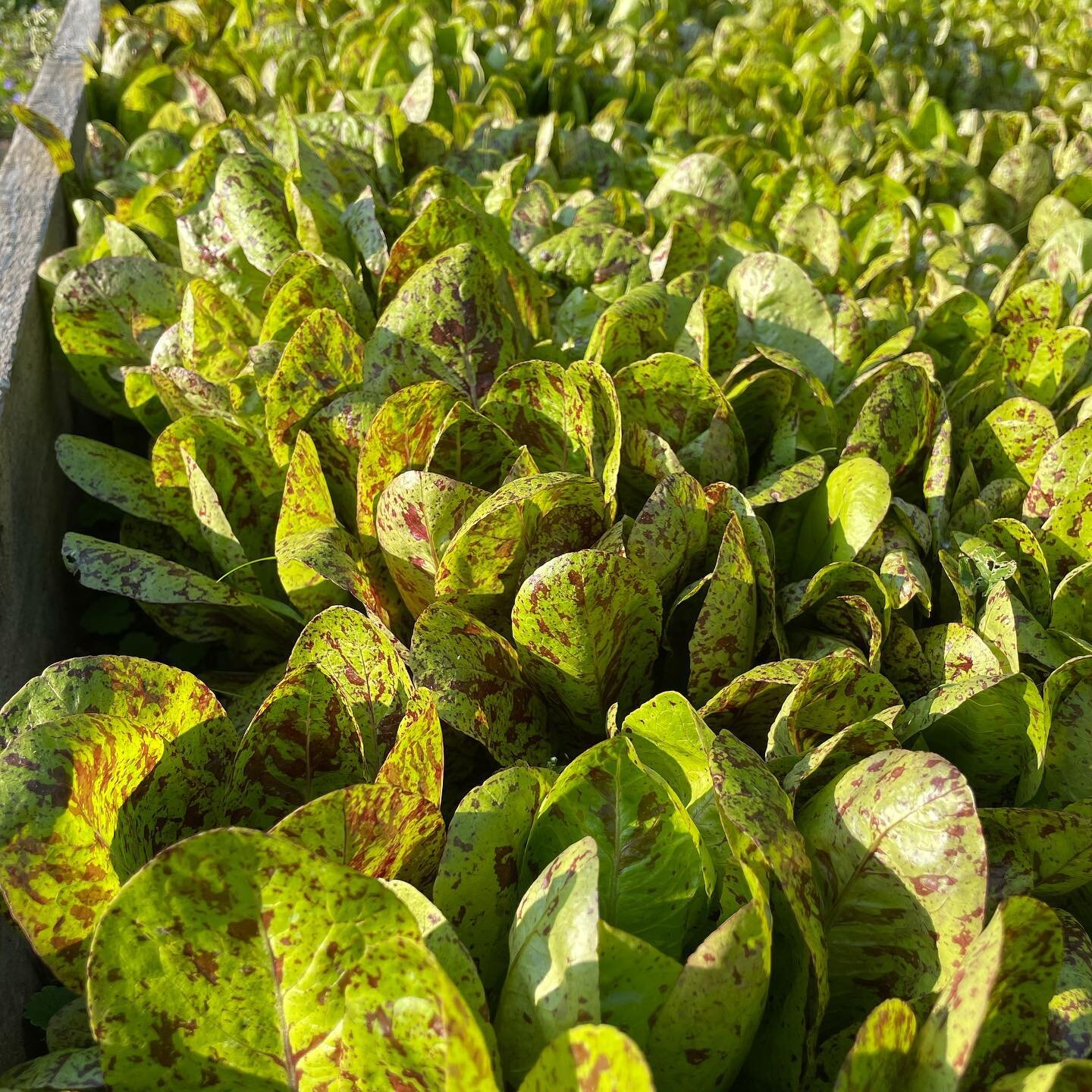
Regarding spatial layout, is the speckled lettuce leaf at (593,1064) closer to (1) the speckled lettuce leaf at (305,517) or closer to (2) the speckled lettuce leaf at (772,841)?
(2) the speckled lettuce leaf at (772,841)

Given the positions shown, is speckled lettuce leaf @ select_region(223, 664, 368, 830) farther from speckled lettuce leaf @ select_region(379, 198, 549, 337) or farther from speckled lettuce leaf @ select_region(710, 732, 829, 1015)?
speckled lettuce leaf @ select_region(379, 198, 549, 337)

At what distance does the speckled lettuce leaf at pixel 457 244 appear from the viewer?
174 cm

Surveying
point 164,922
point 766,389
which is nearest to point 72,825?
point 164,922

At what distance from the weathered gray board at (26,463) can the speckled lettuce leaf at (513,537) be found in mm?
691

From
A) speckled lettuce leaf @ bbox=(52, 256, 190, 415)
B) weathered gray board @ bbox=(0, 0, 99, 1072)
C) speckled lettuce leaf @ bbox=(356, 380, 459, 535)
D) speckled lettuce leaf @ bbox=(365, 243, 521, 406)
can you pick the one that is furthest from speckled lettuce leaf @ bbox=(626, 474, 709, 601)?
speckled lettuce leaf @ bbox=(52, 256, 190, 415)

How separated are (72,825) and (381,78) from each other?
2469 millimetres

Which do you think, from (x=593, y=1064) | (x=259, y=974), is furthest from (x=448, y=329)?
(x=593, y=1064)

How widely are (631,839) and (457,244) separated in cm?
106

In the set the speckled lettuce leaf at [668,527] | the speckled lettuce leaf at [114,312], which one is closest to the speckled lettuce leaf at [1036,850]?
the speckled lettuce leaf at [668,527]

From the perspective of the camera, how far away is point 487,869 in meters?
1.06

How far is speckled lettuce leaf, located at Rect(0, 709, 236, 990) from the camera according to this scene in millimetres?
1011

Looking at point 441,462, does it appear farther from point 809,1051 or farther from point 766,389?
point 809,1051

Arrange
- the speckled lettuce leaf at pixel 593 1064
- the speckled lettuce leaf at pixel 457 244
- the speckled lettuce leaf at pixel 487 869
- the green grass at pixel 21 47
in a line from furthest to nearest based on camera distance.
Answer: the green grass at pixel 21 47 < the speckled lettuce leaf at pixel 457 244 < the speckled lettuce leaf at pixel 487 869 < the speckled lettuce leaf at pixel 593 1064

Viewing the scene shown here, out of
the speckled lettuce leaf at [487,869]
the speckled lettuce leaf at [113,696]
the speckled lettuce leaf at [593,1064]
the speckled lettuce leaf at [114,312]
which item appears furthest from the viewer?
the speckled lettuce leaf at [114,312]
